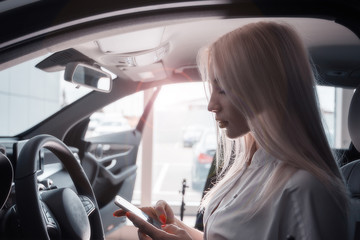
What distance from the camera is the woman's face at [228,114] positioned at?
39.2 inches

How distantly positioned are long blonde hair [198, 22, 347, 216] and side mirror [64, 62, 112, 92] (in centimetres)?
105

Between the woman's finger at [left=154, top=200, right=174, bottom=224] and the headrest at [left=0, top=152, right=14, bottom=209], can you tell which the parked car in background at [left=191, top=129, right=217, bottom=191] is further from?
the headrest at [left=0, top=152, right=14, bottom=209]

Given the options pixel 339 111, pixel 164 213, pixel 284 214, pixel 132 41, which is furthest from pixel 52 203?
pixel 339 111

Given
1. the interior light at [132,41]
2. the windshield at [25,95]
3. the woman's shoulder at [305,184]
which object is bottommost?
the windshield at [25,95]

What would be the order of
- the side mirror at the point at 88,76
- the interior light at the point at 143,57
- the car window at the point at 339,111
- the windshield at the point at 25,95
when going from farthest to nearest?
1. the windshield at the point at 25,95
2. the car window at the point at 339,111
3. the interior light at the point at 143,57
4. the side mirror at the point at 88,76

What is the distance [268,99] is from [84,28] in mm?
515

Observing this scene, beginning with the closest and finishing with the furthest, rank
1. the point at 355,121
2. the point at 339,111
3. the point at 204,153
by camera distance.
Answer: the point at 355,121, the point at 339,111, the point at 204,153

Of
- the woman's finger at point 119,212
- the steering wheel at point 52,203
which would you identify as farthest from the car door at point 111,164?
the woman's finger at point 119,212

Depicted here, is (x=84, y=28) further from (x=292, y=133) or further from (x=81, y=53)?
(x=81, y=53)

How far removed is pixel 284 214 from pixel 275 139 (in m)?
0.19

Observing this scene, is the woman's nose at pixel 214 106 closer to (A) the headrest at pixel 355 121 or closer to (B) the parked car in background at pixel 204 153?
(A) the headrest at pixel 355 121

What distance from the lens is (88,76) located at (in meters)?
1.99

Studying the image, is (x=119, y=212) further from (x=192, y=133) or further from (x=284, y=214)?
(x=192, y=133)

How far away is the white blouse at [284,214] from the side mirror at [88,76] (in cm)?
114
